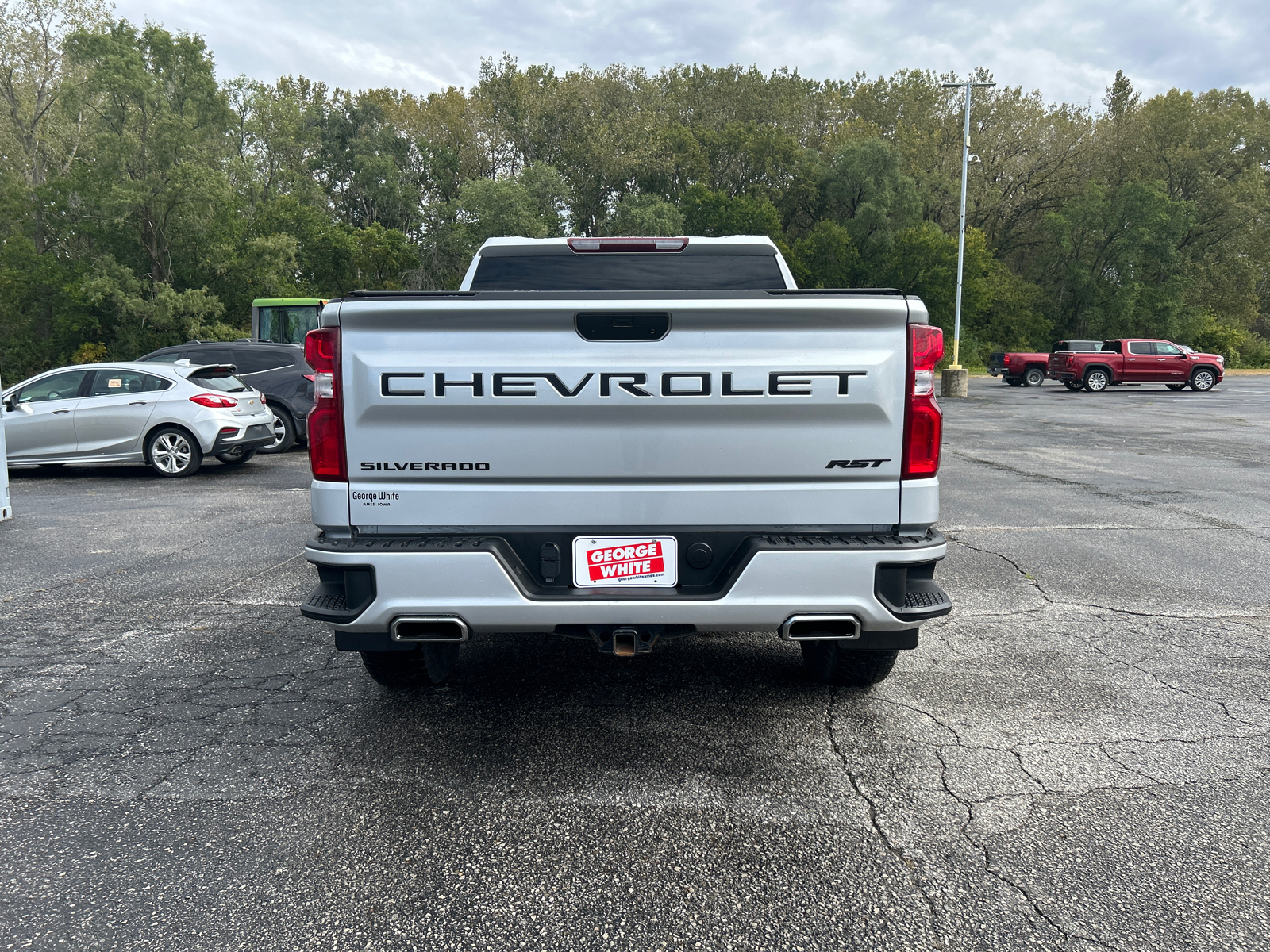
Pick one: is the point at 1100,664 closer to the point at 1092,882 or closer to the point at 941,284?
the point at 1092,882

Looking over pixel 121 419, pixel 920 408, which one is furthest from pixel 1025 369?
pixel 920 408

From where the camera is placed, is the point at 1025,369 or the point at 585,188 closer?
the point at 1025,369

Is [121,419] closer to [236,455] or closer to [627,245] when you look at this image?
[236,455]

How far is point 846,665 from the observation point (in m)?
4.04

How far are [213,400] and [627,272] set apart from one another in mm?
8853

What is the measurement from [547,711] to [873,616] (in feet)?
5.06

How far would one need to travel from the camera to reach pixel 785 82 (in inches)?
2694

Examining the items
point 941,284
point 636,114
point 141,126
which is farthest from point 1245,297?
point 141,126

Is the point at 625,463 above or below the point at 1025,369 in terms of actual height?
above

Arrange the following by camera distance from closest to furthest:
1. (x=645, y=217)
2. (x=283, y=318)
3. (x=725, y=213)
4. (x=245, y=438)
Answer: (x=245, y=438) → (x=283, y=318) → (x=645, y=217) → (x=725, y=213)

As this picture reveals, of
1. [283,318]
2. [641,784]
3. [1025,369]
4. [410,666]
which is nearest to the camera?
[641,784]

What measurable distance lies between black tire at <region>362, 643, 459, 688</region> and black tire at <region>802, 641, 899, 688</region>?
1.74m

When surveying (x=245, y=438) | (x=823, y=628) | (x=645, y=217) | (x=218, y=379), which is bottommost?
(x=245, y=438)

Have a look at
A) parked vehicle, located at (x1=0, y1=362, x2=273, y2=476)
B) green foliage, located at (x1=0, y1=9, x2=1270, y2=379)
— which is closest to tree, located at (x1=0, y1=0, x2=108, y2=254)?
green foliage, located at (x1=0, y1=9, x2=1270, y2=379)
